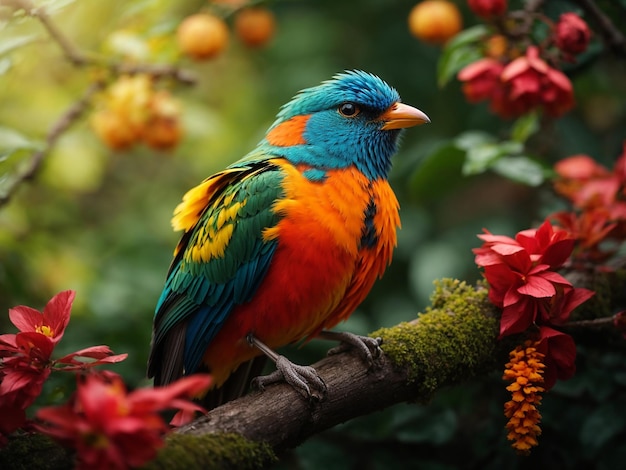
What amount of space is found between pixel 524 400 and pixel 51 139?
117 inches

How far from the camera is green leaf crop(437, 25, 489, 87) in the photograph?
3764 mm

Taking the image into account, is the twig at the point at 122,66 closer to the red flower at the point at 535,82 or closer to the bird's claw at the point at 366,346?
the red flower at the point at 535,82

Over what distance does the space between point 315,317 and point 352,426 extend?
918 millimetres

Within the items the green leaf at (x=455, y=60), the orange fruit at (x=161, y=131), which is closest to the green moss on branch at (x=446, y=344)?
the green leaf at (x=455, y=60)

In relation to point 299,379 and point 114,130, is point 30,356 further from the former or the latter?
point 114,130

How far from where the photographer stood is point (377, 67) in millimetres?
5387

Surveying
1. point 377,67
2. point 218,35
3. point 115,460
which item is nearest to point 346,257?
point 115,460

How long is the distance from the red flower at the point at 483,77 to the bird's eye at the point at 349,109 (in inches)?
24.3

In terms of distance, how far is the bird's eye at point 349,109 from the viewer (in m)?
3.46

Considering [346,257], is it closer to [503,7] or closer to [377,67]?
[503,7]

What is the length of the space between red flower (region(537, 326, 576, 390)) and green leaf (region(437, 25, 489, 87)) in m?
1.67

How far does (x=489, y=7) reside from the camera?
3527 mm

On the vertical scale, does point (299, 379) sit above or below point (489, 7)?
below

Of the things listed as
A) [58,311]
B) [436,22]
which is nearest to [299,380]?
[58,311]
